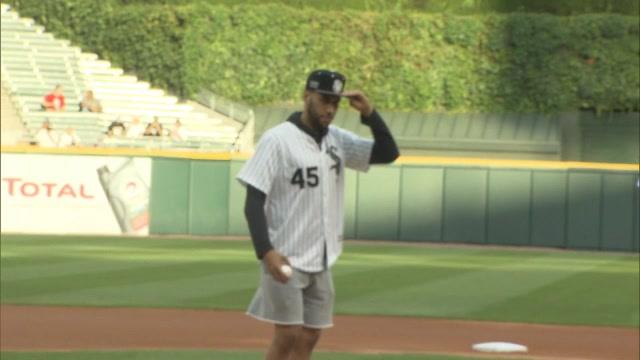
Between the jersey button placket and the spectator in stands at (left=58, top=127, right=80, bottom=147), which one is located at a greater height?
the jersey button placket

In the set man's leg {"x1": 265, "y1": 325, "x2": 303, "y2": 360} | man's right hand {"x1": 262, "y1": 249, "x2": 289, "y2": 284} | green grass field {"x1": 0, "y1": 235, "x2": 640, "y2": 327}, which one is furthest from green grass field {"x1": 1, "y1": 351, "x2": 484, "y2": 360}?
man's right hand {"x1": 262, "y1": 249, "x2": 289, "y2": 284}

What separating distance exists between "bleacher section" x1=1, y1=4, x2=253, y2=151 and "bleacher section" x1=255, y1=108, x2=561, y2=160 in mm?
2640

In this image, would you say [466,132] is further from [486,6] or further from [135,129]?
[135,129]

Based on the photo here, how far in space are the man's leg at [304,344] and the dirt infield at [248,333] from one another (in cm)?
436

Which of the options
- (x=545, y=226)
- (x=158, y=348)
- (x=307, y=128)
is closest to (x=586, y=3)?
(x=545, y=226)

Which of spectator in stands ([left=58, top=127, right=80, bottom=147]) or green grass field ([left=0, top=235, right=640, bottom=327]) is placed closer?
green grass field ([left=0, top=235, right=640, bottom=327])

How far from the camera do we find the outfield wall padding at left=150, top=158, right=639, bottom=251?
88.9ft

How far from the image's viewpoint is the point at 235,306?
50.1 feet

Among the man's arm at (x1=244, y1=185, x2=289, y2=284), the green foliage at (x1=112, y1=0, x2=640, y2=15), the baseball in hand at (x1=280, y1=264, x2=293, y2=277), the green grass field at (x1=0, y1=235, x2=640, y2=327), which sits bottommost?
the green grass field at (x1=0, y1=235, x2=640, y2=327)

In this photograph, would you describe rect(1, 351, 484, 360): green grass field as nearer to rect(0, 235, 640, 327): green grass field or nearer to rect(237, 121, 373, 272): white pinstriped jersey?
rect(0, 235, 640, 327): green grass field

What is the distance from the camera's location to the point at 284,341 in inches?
295

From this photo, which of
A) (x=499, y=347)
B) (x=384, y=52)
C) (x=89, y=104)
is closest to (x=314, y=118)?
(x=499, y=347)

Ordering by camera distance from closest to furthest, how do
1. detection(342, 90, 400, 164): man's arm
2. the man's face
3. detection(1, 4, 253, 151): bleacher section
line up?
the man's face < detection(342, 90, 400, 164): man's arm < detection(1, 4, 253, 151): bleacher section

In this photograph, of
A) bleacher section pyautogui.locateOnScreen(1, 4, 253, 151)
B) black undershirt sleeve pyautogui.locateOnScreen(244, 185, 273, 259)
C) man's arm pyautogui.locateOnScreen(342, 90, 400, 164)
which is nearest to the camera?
black undershirt sleeve pyautogui.locateOnScreen(244, 185, 273, 259)
